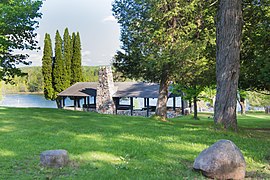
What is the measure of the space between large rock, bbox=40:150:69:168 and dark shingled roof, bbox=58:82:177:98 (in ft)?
60.5

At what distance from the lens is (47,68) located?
30.8 metres

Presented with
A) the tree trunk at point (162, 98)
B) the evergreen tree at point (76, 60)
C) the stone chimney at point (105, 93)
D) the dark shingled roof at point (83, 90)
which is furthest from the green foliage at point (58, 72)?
the tree trunk at point (162, 98)

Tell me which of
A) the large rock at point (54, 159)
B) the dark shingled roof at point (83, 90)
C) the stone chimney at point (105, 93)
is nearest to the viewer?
the large rock at point (54, 159)

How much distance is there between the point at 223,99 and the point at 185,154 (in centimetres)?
345

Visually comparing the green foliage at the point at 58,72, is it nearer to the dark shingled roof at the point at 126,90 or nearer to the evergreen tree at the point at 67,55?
the evergreen tree at the point at 67,55

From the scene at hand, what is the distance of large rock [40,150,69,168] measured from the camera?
4.42 m

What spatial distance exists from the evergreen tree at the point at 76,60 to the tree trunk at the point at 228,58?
25.5 m

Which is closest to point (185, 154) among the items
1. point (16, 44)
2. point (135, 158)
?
point (135, 158)

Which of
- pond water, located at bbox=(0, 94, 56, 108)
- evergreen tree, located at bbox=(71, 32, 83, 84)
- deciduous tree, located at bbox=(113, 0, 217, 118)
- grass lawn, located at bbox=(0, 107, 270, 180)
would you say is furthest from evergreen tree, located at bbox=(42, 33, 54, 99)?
grass lawn, located at bbox=(0, 107, 270, 180)

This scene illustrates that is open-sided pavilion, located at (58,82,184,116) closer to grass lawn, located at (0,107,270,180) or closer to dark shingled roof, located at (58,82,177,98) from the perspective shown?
dark shingled roof, located at (58,82,177,98)

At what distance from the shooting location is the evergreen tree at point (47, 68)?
30.5 metres

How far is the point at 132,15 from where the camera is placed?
1334 cm

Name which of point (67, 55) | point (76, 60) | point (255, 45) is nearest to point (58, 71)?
point (67, 55)

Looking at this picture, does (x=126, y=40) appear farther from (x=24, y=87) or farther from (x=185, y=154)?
(x=24, y=87)
